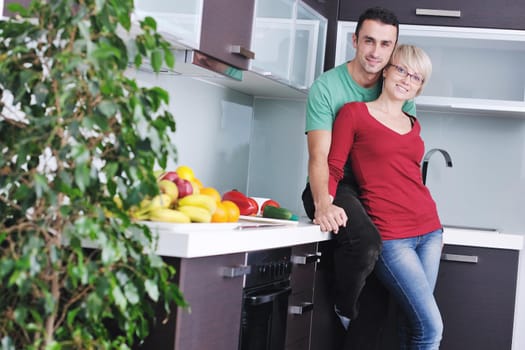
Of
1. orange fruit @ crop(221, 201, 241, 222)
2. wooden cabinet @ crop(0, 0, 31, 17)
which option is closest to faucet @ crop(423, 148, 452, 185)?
orange fruit @ crop(221, 201, 241, 222)

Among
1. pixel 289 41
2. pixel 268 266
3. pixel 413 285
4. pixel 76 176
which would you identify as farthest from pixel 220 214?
pixel 289 41

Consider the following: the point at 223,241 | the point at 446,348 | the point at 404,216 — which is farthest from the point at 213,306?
the point at 446,348

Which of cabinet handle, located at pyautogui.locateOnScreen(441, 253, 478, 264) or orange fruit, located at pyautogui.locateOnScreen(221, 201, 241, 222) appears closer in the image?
orange fruit, located at pyautogui.locateOnScreen(221, 201, 241, 222)

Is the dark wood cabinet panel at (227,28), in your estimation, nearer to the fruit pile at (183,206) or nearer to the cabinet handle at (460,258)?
the fruit pile at (183,206)

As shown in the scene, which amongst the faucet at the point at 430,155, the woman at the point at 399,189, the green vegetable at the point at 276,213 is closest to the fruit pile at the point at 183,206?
the green vegetable at the point at 276,213

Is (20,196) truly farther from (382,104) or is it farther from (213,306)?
(382,104)

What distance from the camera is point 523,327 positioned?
4.11 m

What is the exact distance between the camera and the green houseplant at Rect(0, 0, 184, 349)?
1518mm

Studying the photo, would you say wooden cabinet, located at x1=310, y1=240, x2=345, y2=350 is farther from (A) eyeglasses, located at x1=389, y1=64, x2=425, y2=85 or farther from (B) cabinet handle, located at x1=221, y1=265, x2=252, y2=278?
(B) cabinet handle, located at x1=221, y1=265, x2=252, y2=278

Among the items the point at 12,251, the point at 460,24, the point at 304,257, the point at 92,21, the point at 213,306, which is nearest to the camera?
the point at 12,251

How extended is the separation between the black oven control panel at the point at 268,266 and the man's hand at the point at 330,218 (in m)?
0.27

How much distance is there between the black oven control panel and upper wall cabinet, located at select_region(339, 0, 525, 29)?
5.58 feet

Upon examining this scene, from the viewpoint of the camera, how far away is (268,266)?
2.50m

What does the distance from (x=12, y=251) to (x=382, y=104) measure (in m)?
1.87
